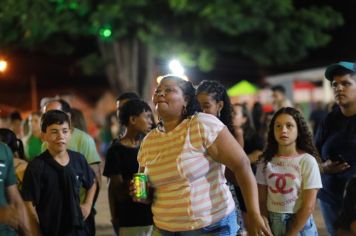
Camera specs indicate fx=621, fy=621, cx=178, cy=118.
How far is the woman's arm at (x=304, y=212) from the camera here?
14.4 ft

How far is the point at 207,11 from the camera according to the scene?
1827 cm

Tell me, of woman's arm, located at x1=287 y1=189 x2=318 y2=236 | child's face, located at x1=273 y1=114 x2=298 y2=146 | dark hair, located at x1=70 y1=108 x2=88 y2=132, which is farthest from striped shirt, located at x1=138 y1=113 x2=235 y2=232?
dark hair, located at x1=70 y1=108 x2=88 y2=132

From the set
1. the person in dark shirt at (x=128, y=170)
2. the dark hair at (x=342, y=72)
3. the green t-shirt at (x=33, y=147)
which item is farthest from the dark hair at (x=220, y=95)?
the green t-shirt at (x=33, y=147)

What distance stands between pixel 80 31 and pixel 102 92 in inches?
430

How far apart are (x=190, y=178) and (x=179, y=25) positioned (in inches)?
654

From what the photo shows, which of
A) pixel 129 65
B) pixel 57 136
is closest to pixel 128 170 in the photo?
pixel 57 136

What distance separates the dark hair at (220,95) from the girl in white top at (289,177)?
42 centimetres

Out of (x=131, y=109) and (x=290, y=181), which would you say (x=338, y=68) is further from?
(x=131, y=109)

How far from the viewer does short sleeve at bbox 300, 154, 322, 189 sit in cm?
446

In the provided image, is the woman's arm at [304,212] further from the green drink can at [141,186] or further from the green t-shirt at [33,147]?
the green t-shirt at [33,147]

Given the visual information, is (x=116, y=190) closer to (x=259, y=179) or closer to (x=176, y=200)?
(x=259, y=179)

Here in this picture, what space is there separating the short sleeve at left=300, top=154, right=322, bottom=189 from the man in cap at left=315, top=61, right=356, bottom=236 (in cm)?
47

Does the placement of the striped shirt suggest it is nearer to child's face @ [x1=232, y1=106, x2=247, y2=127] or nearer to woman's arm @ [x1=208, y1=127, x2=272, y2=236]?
woman's arm @ [x1=208, y1=127, x2=272, y2=236]

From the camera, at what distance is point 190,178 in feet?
12.1
